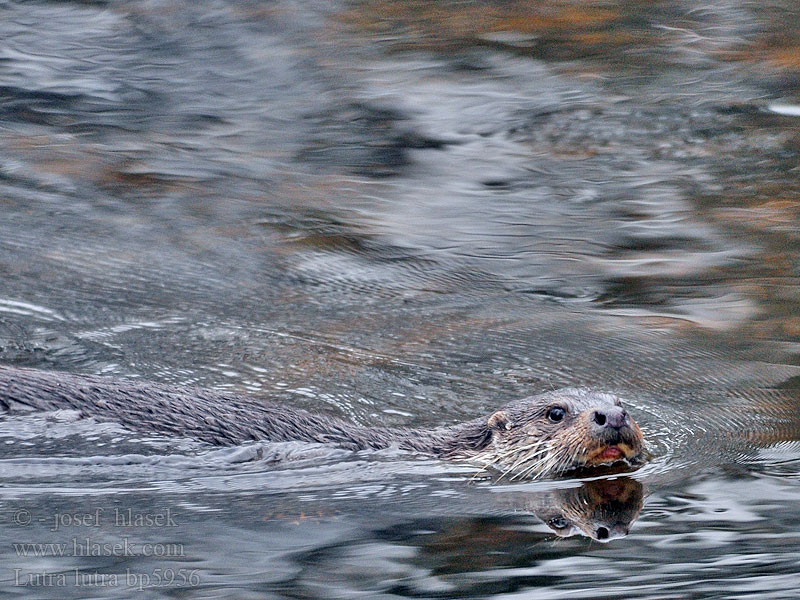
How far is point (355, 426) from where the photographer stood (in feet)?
16.7

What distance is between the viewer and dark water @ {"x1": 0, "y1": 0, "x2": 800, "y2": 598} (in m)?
3.78

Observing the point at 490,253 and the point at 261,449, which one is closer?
the point at 261,449

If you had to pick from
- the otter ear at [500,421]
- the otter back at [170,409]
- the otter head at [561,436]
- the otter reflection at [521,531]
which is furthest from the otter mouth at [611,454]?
the otter back at [170,409]

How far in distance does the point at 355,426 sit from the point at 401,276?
2.27 m

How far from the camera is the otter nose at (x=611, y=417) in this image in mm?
4656

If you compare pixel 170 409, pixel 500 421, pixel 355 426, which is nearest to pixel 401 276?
pixel 355 426

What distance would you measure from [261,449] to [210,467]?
0.21 m

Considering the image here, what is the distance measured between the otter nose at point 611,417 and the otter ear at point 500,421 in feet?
1.34

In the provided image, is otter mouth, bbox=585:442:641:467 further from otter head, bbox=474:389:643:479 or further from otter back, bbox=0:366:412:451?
otter back, bbox=0:366:412:451

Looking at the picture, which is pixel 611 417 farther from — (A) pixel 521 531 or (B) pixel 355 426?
(B) pixel 355 426

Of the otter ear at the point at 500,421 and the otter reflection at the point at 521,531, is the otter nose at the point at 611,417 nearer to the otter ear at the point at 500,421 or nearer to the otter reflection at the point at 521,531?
the otter reflection at the point at 521,531

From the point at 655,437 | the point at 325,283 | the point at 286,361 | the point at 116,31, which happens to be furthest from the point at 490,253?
the point at 116,31

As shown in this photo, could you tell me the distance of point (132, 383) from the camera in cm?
474

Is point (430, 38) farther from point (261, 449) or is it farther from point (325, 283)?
point (261, 449)
